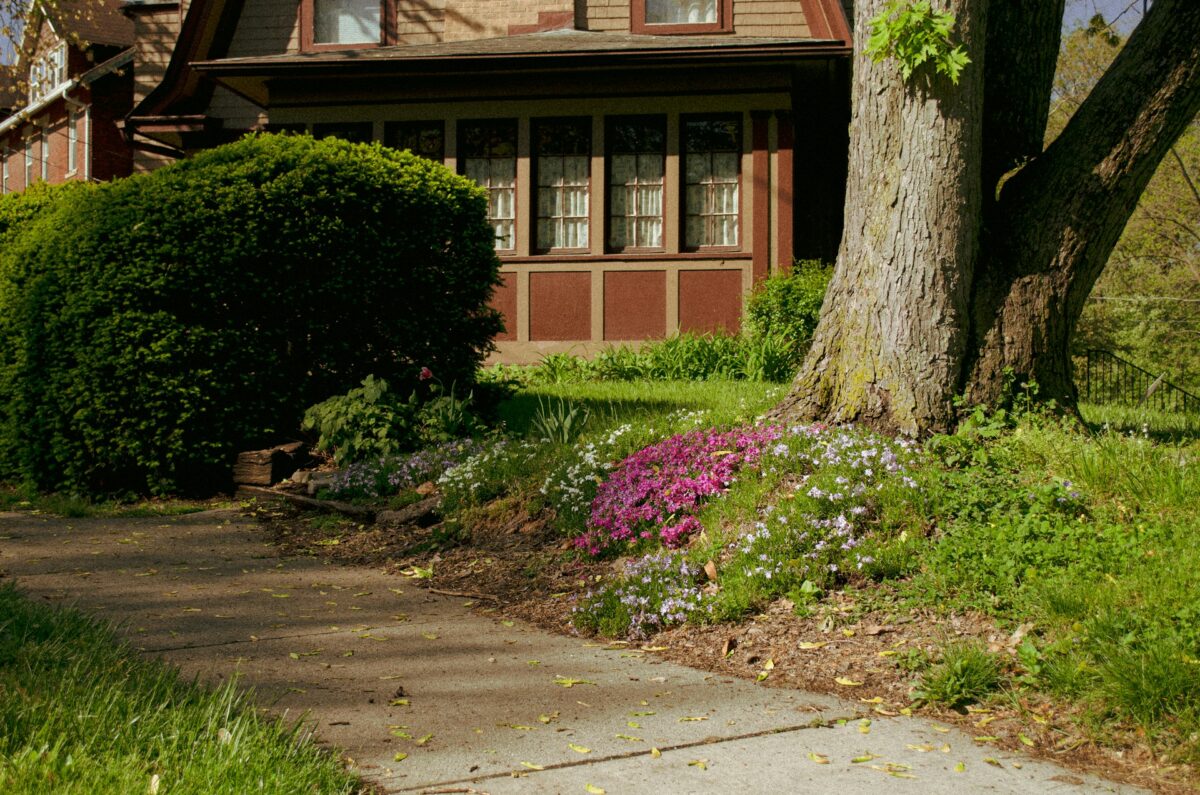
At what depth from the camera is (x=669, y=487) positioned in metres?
6.14

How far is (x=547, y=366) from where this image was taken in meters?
14.0

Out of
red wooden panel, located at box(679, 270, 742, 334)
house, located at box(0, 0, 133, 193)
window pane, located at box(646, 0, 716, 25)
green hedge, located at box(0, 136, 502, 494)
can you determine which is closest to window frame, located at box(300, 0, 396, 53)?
window pane, located at box(646, 0, 716, 25)

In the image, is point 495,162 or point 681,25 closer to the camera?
point 681,25

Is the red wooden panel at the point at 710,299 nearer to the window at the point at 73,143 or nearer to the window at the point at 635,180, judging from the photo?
the window at the point at 635,180

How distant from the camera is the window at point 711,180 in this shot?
1570cm

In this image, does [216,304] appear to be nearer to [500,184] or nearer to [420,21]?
[500,184]

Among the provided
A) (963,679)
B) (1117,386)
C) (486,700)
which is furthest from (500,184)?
(963,679)

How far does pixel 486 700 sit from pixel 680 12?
44.7ft

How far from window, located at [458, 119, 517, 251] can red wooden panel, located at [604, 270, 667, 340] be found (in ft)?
5.92

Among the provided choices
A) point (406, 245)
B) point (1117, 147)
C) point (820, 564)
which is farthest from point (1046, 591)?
point (406, 245)

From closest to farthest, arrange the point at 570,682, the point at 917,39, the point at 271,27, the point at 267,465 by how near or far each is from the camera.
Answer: the point at 570,682
the point at 917,39
the point at 267,465
the point at 271,27

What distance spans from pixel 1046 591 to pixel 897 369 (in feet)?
6.52

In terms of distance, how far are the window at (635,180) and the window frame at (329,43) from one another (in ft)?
12.7

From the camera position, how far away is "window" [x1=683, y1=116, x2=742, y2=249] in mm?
15695
